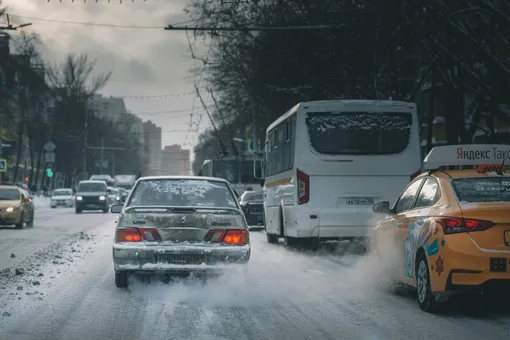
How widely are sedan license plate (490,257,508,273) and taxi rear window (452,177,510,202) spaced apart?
0.73 metres

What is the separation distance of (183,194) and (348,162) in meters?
7.24

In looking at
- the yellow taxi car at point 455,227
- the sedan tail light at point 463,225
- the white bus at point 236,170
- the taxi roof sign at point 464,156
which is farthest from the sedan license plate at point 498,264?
the white bus at point 236,170

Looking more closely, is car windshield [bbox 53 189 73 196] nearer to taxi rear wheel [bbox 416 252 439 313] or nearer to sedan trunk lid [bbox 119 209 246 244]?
sedan trunk lid [bbox 119 209 246 244]

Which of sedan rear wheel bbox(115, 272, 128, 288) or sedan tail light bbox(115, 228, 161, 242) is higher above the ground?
sedan tail light bbox(115, 228, 161, 242)

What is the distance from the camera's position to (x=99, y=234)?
99.1ft

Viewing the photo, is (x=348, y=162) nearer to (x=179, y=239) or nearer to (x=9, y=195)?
(x=179, y=239)

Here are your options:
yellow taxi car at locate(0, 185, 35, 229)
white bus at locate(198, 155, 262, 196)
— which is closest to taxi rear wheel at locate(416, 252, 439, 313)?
yellow taxi car at locate(0, 185, 35, 229)

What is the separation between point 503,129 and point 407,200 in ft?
97.8

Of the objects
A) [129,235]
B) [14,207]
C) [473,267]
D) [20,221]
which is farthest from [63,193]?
[473,267]

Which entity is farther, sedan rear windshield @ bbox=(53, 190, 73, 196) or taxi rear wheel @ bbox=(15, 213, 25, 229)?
sedan rear windshield @ bbox=(53, 190, 73, 196)

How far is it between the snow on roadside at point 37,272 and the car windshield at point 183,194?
170 centimetres

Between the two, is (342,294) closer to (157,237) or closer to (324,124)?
(157,237)

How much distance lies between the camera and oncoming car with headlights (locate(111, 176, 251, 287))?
12.5 metres

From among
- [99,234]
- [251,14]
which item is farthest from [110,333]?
[251,14]
